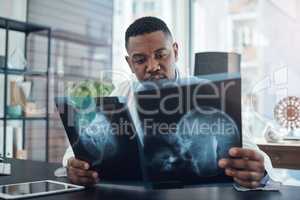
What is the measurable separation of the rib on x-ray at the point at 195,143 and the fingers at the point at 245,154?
2cm

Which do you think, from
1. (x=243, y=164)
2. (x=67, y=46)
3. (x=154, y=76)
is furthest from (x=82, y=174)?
(x=67, y=46)

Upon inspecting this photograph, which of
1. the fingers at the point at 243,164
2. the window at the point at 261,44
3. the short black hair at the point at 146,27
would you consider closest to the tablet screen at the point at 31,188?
the fingers at the point at 243,164

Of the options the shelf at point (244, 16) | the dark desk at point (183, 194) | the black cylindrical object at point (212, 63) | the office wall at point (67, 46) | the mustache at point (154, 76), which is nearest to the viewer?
the dark desk at point (183, 194)

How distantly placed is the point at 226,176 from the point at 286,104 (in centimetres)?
198

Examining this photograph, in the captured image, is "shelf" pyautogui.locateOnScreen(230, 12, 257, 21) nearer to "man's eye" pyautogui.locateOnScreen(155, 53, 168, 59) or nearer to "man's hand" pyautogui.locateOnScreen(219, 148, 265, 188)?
"man's eye" pyautogui.locateOnScreen(155, 53, 168, 59)

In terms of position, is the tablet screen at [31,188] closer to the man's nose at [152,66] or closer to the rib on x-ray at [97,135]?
the rib on x-ray at [97,135]

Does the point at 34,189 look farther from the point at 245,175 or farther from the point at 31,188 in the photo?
the point at 245,175

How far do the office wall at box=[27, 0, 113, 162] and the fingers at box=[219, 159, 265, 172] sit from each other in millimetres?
2465

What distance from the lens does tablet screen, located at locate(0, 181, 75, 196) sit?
101cm

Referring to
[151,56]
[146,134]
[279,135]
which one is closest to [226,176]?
[146,134]

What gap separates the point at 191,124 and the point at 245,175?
8.3 inches

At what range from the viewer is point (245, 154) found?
998mm

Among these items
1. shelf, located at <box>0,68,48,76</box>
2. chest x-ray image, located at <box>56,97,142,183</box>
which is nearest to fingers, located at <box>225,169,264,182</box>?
chest x-ray image, located at <box>56,97,142,183</box>

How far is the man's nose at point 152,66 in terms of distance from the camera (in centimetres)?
168
